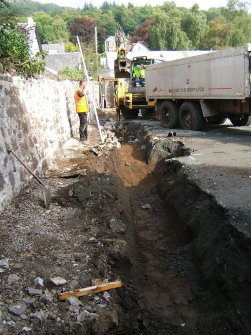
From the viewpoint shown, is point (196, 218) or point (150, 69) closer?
point (196, 218)

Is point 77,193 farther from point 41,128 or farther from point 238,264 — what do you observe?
point 238,264

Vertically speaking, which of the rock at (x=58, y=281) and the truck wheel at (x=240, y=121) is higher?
the truck wheel at (x=240, y=121)

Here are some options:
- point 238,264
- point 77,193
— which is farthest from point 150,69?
point 238,264

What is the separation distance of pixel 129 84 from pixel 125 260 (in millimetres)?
14964

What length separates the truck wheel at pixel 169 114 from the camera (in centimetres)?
1357

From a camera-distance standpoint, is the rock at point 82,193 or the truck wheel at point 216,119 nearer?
the rock at point 82,193

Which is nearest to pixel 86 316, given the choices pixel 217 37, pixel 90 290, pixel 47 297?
pixel 90 290

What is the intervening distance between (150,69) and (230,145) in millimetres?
5814

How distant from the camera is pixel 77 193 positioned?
6520 millimetres

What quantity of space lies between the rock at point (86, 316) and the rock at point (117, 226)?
1.97m

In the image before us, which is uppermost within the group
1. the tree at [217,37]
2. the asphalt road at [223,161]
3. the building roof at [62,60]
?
the tree at [217,37]

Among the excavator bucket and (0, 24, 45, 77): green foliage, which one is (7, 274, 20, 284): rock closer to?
(0, 24, 45, 77): green foliage

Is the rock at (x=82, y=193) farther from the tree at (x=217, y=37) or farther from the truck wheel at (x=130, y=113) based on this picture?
the tree at (x=217, y=37)

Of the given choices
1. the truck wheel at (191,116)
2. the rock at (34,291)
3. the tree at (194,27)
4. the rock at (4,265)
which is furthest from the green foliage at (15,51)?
the tree at (194,27)
